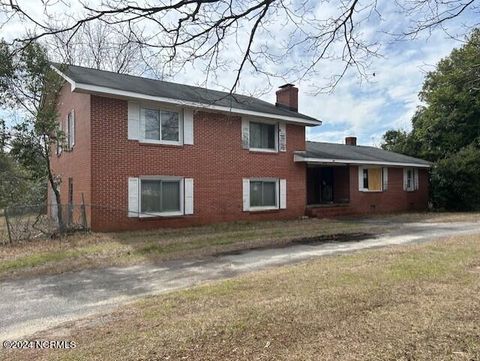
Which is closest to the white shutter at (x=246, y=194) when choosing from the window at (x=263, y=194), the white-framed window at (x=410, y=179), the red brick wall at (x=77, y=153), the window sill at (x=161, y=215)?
the window at (x=263, y=194)

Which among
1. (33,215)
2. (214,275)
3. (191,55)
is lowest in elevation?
(214,275)

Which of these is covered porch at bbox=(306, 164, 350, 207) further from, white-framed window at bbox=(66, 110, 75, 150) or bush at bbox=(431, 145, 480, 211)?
white-framed window at bbox=(66, 110, 75, 150)

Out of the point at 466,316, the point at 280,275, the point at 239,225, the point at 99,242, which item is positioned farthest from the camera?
the point at 239,225

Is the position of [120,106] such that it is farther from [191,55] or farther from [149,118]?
[191,55]

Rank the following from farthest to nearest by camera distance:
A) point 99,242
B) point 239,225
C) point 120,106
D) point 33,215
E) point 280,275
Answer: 1. point 239,225
2. point 120,106
3. point 33,215
4. point 99,242
5. point 280,275

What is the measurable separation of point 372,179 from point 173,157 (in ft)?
42.1

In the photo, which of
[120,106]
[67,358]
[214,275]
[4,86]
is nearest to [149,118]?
[120,106]

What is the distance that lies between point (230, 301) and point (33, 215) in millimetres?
9425

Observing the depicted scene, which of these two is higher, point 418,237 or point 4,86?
point 4,86

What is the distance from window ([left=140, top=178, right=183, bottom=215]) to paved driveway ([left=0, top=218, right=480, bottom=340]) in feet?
18.7

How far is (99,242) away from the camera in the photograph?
11477 millimetres

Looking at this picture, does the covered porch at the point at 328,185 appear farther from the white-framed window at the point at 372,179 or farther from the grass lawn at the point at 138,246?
the grass lawn at the point at 138,246

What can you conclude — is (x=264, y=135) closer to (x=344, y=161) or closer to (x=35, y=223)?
(x=344, y=161)

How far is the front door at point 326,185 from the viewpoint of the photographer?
23359 millimetres
